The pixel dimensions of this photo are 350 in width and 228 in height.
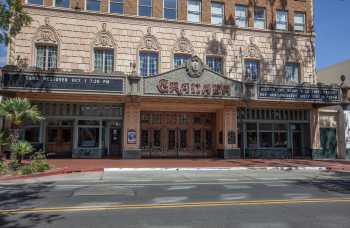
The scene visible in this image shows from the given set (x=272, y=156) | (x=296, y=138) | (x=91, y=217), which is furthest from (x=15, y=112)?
(x=296, y=138)

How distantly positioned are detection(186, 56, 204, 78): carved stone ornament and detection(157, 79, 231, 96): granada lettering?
71cm

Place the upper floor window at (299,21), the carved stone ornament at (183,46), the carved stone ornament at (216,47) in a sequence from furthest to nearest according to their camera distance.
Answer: the upper floor window at (299,21)
the carved stone ornament at (216,47)
the carved stone ornament at (183,46)

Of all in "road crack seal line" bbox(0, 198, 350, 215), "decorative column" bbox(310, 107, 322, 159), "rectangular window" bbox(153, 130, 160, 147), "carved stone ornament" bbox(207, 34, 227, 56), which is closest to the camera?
"road crack seal line" bbox(0, 198, 350, 215)

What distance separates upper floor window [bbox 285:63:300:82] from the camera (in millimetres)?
29070

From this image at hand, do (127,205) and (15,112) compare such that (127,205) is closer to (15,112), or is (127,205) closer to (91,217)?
(91,217)

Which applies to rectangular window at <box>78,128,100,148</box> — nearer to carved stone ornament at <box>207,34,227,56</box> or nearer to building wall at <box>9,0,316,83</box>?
building wall at <box>9,0,316,83</box>

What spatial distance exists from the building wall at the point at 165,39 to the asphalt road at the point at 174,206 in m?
14.1

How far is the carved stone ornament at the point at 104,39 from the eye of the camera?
81.5ft

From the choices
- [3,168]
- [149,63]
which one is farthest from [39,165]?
[149,63]

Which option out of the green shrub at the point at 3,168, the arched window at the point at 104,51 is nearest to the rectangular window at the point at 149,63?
the arched window at the point at 104,51

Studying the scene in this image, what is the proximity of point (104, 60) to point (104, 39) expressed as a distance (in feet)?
5.05

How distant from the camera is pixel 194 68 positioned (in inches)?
926

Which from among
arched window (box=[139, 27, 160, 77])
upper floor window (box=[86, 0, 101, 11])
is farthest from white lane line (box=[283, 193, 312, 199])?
upper floor window (box=[86, 0, 101, 11])

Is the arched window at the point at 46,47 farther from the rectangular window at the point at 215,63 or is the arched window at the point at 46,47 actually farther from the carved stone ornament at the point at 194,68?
the rectangular window at the point at 215,63
